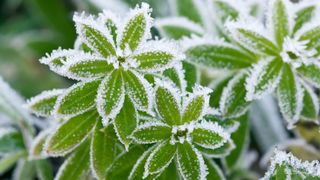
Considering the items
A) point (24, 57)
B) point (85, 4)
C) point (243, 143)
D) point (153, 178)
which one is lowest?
point (153, 178)

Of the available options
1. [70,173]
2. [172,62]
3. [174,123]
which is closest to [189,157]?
[174,123]

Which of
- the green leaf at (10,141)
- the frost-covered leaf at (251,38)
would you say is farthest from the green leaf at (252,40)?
the green leaf at (10,141)

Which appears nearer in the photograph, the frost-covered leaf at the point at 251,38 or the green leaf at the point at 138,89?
the green leaf at the point at 138,89

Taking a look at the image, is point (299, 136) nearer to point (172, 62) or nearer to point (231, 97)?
point (231, 97)

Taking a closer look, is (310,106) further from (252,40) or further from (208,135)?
(208,135)

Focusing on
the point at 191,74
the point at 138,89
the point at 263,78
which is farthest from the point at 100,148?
the point at 263,78

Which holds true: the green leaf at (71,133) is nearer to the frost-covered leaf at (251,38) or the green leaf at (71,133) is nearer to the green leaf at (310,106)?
the frost-covered leaf at (251,38)

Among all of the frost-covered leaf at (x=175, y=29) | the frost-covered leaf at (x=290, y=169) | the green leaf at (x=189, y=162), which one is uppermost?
the frost-covered leaf at (x=175, y=29)
